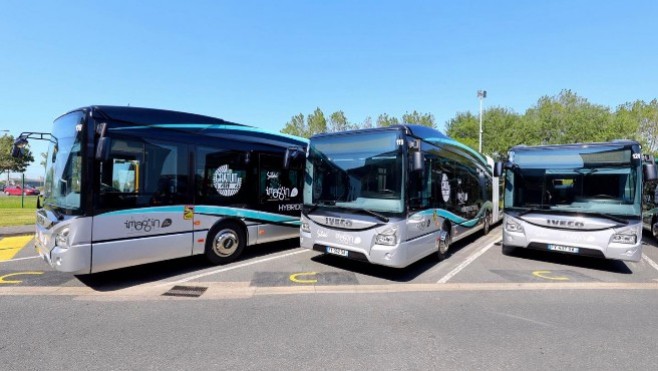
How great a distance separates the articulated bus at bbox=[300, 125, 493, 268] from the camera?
6020 millimetres

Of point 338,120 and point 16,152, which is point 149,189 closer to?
point 16,152

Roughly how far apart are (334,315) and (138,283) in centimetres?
378

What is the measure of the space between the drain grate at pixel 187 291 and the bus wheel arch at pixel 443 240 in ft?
16.8

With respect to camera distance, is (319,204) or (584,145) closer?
(319,204)

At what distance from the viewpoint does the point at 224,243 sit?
7.44 metres

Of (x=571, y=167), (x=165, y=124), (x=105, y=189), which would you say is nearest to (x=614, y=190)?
(x=571, y=167)

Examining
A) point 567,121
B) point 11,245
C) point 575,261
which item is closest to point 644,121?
point 567,121

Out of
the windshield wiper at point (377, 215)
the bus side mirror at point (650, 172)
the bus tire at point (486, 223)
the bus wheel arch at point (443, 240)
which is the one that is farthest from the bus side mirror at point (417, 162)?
the bus tire at point (486, 223)

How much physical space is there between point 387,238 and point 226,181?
3746mm

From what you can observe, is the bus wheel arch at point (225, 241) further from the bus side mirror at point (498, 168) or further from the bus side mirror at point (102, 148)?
the bus side mirror at point (498, 168)

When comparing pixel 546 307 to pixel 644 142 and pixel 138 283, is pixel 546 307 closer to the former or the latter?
pixel 138 283

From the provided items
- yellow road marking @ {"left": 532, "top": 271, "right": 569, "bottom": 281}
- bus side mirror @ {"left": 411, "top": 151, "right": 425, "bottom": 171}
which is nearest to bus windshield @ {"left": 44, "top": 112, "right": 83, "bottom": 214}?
bus side mirror @ {"left": 411, "top": 151, "right": 425, "bottom": 171}

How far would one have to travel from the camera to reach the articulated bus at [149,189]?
5352mm

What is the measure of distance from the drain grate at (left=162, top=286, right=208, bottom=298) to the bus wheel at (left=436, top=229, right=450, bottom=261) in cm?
515
